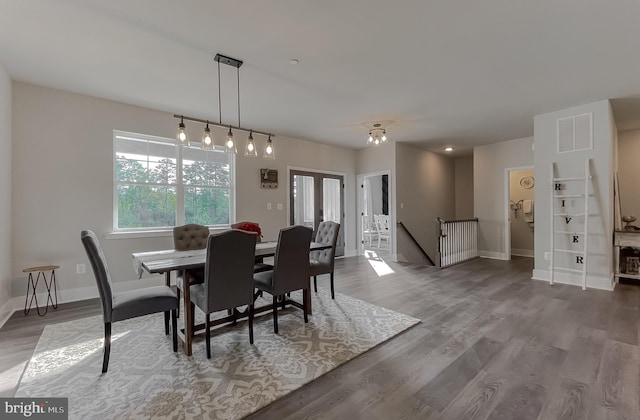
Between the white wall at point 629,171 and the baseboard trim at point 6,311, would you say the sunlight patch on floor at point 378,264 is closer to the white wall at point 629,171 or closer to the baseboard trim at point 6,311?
the white wall at point 629,171

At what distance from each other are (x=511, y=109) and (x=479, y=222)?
10.3ft

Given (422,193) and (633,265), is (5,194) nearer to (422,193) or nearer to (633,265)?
(422,193)

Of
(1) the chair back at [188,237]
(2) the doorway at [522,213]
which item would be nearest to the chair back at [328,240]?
(1) the chair back at [188,237]

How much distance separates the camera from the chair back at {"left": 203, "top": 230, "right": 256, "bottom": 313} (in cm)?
218

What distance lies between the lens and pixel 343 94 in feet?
12.0

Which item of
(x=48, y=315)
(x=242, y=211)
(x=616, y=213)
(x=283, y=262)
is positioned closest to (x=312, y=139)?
(x=242, y=211)

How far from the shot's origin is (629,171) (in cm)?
523

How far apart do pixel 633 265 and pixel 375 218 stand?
5459 mm

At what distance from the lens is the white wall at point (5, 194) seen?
2955 mm

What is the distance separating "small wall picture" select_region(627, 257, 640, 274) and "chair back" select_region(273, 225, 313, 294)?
17.0ft

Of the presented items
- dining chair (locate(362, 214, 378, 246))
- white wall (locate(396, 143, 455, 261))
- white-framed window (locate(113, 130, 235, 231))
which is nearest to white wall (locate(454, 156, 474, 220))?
white wall (locate(396, 143, 455, 261))

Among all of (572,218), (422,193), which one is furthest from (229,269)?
(422,193)

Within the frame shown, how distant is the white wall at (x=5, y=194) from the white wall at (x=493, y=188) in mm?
8123

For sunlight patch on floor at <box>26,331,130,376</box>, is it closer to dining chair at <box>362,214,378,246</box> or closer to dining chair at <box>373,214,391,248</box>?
dining chair at <box>362,214,378,246</box>
